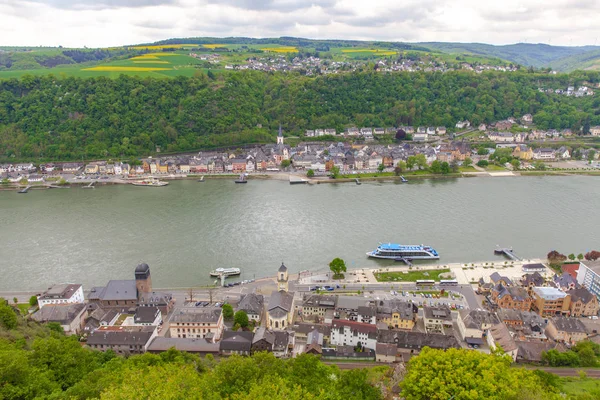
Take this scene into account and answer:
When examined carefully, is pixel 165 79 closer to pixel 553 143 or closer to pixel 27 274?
pixel 27 274

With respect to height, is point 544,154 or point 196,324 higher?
point 544,154

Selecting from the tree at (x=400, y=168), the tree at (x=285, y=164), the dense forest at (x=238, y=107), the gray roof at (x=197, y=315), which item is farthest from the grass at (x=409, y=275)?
the dense forest at (x=238, y=107)

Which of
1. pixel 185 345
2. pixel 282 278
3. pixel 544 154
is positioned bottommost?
pixel 185 345

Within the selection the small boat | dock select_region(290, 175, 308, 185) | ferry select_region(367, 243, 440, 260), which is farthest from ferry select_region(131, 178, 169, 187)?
ferry select_region(367, 243, 440, 260)

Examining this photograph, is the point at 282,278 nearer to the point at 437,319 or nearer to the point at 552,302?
the point at 437,319

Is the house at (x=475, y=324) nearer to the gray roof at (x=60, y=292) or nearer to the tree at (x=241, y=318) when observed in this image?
the tree at (x=241, y=318)

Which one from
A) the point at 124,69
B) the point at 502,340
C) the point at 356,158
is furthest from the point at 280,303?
the point at 124,69
